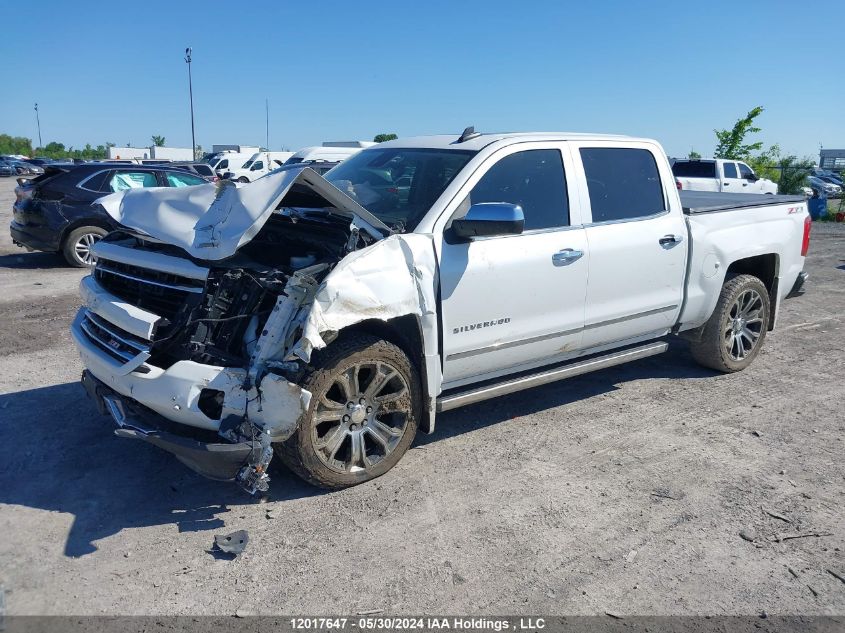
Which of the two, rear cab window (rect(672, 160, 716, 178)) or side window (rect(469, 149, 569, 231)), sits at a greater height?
rear cab window (rect(672, 160, 716, 178))

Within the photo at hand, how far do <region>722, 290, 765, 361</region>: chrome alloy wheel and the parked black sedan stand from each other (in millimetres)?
8387

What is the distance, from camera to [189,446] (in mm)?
3383

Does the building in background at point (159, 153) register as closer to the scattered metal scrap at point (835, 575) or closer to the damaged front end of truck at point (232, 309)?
the damaged front end of truck at point (232, 309)

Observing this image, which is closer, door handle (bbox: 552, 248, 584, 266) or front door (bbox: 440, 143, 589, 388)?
front door (bbox: 440, 143, 589, 388)

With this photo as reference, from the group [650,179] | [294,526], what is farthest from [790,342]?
[294,526]

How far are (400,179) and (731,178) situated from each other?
2057 cm

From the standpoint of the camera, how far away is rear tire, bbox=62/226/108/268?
1092 centimetres

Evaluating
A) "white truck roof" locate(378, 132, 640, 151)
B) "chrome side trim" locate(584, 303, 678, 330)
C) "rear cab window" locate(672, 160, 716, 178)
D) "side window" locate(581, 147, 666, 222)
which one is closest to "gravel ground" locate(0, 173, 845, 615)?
"chrome side trim" locate(584, 303, 678, 330)

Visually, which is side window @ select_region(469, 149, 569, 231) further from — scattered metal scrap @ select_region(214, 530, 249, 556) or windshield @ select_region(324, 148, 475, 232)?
scattered metal scrap @ select_region(214, 530, 249, 556)

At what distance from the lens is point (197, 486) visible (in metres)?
4.05

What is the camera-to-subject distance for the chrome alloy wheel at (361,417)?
3.82 m

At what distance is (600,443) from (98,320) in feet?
11.1

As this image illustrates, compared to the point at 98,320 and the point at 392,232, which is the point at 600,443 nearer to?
the point at 392,232

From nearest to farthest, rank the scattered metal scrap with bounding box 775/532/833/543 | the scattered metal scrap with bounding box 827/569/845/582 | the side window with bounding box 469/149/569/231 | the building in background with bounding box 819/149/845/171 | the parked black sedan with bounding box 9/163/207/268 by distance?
the scattered metal scrap with bounding box 827/569/845/582 → the scattered metal scrap with bounding box 775/532/833/543 → the side window with bounding box 469/149/569/231 → the parked black sedan with bounding box 9/163/207/268 → the building in background with bounding box 819/149/845/171
